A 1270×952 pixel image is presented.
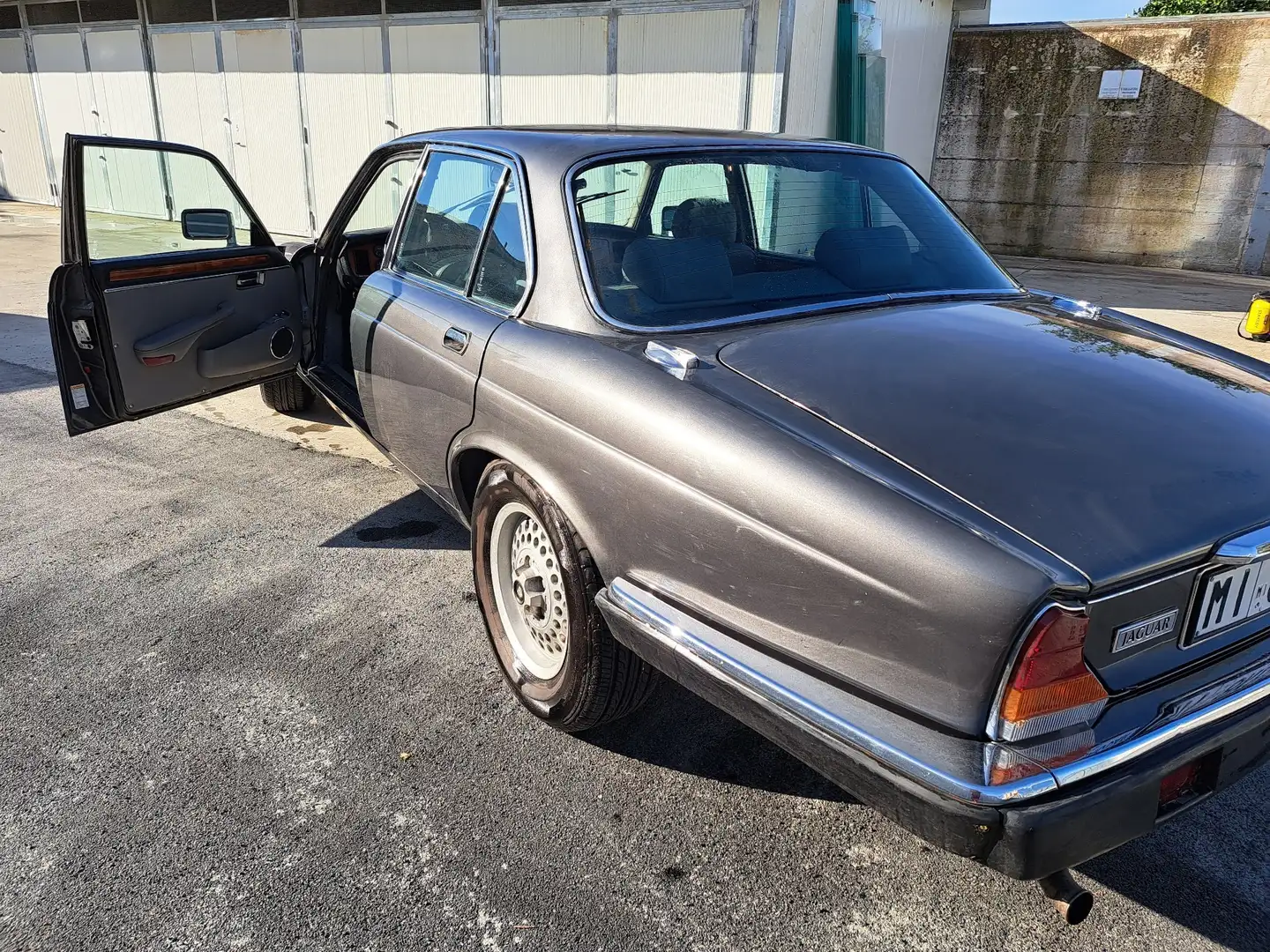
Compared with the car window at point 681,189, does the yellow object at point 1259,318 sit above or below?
below

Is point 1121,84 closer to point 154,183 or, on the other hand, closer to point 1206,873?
point 1206,873

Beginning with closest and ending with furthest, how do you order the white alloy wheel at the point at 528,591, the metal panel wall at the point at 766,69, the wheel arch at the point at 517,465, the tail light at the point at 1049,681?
the tail light at the point at 1049,681
the wheel arch at the point at 517,465
the white alloy wheel at the point at 528,591
the metal panel wall at the point at 766,69

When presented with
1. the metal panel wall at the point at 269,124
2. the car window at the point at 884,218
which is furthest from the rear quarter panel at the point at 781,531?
the metal panel wall at the point at 269,124

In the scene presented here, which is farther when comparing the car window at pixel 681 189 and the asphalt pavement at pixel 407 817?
the car window at pixel 681 189

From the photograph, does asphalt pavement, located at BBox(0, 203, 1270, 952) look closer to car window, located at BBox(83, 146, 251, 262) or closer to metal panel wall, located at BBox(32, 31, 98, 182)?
car window, located at BBox(83, 146, 251, 262)

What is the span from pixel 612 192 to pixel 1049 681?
1998mm

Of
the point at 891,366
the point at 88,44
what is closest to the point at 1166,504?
the point at 891,366

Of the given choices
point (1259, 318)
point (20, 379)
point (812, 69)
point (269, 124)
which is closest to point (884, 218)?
point (1259, 318)

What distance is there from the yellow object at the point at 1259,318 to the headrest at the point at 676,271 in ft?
21.0

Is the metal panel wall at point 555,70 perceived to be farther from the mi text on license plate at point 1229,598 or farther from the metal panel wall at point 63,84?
the mi text on license plate at point 1229,598

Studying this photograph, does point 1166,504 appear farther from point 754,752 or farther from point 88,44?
point 88,44

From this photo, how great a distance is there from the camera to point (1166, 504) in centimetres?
173

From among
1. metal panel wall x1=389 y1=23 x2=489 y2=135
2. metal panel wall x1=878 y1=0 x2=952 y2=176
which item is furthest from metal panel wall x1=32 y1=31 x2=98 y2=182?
metal panel wall x1=878 y1=0 x2=952 y2=176

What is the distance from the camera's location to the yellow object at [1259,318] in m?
7.02
